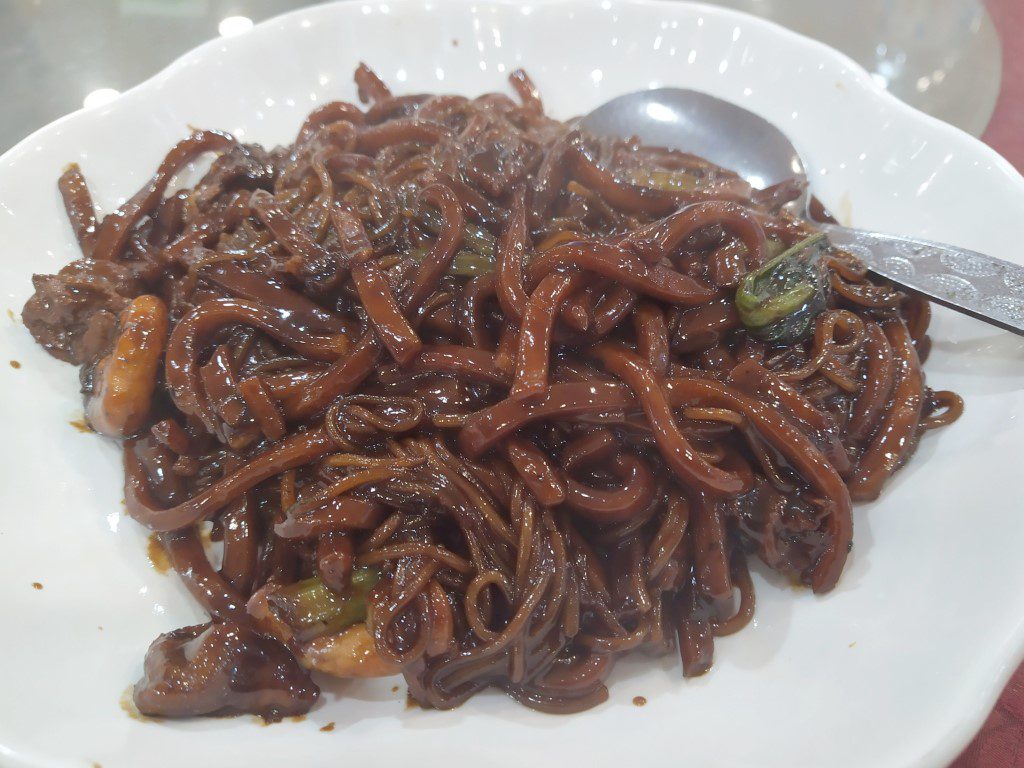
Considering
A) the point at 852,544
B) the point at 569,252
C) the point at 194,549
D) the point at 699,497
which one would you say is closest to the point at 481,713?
the point at 699,497

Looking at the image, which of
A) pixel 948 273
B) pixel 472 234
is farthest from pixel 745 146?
pixel 472 234

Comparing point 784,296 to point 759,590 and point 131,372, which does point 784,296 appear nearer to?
point 759,590

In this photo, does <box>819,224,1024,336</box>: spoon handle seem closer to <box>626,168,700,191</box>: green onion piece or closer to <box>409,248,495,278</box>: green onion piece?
<box>626,168,700,191</box>: green onion piece

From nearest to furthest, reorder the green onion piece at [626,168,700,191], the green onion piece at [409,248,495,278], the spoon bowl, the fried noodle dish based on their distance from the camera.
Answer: the fried noodle dish < the green onion piece at [409,248,495,278] < the green onion piece at [626,168,700,191] < the spoon bowl

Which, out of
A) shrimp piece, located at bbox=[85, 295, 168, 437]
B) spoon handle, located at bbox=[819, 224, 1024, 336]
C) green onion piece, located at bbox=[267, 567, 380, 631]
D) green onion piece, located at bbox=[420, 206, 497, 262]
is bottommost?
green onion piece, located at bbox=[267, 567, 380, 631]

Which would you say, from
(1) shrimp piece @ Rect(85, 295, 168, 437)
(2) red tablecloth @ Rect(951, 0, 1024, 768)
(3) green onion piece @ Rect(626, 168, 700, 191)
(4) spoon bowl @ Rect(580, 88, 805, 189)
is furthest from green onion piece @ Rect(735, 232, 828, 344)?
(1) shrimp piece @ Rect(85, 295, 168, 437)

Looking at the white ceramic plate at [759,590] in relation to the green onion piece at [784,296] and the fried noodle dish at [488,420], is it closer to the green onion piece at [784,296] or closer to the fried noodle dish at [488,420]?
the fried noodle dish at [488,420]

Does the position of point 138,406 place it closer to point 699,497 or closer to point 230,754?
point 230,754
